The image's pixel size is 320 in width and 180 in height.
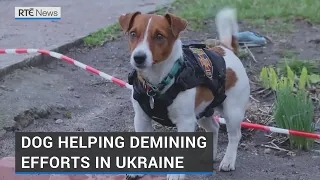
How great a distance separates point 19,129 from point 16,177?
107 cm

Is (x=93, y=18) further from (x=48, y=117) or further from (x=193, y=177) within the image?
(x=193, y=177)

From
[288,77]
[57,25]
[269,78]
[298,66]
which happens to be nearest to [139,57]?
[288,77]

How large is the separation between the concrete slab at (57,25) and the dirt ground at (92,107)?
236 millimetres

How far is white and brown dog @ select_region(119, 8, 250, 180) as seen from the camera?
4.12 metres

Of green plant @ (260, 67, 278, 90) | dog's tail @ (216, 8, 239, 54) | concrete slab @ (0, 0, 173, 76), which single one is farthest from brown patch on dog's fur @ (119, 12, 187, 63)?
concrete slab @ (0, 0, 173, 76)

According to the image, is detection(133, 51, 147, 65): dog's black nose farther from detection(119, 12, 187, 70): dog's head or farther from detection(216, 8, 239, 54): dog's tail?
detection(216, 8, 239, 54): dog's tail

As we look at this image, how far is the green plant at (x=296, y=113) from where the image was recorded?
5125mm

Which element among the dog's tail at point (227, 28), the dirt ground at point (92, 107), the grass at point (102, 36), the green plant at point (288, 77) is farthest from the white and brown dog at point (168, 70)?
the grass at point (102, 36)

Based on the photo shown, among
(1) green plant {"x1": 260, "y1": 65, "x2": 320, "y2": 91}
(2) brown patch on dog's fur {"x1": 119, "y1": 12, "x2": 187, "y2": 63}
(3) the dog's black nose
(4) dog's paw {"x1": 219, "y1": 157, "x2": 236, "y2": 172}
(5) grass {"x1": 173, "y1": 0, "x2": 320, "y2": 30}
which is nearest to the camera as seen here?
(3) the dog's black nose

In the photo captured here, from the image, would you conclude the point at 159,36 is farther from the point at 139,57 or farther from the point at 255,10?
the point at 255,10

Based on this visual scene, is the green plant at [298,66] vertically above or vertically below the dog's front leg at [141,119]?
below

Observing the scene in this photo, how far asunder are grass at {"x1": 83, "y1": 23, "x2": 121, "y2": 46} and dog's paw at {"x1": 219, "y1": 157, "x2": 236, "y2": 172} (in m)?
4.71

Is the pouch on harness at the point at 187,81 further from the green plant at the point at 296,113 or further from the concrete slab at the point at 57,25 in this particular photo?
the concrete slab at the point at 57,25

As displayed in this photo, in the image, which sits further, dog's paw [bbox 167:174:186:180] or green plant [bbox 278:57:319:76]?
green plant [bbox 278:57:319:76]
